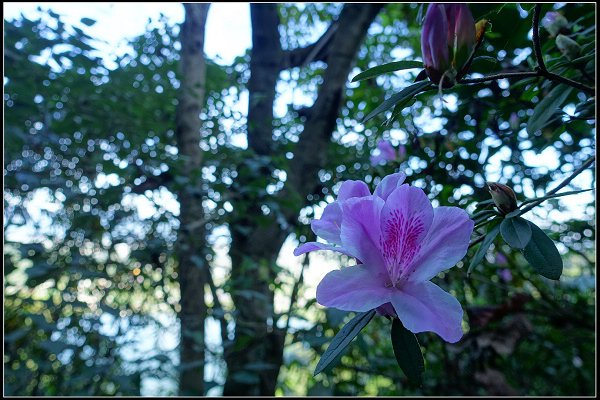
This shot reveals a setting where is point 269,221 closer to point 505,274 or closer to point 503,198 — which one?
point 505,274

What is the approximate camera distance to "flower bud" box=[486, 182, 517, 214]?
17.0 inches

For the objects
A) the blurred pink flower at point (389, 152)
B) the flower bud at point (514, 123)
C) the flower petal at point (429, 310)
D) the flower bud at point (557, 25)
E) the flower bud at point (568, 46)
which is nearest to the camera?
the flower petal at point (429, 310)

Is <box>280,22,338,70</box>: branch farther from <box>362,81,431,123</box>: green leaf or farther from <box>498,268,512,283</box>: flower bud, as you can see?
<box>362,81,431,123</box>: green leaf

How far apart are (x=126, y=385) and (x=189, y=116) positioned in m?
1.06

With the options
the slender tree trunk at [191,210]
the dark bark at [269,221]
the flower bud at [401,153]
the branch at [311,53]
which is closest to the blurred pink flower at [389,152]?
the flower bud at [401,153]

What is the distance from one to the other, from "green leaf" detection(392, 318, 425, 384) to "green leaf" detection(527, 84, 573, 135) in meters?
0.34

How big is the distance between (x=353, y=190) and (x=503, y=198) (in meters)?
0.15

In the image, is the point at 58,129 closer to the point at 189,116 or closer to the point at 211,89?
the point at 189,116

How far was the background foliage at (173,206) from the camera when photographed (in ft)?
3.65

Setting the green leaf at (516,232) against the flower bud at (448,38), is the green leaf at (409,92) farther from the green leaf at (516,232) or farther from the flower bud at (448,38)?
the green leaf at (516,232)

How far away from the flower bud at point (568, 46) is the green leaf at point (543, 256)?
26 centimetres

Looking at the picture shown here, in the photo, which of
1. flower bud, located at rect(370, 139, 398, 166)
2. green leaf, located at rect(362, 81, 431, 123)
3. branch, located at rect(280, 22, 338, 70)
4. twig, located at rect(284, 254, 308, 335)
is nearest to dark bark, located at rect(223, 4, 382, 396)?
twig, located at rect(284, 254, 308, 335)

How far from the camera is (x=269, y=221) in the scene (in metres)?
1.52

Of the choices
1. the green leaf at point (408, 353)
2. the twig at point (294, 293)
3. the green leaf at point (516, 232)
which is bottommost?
the twig at point (294, 293)
